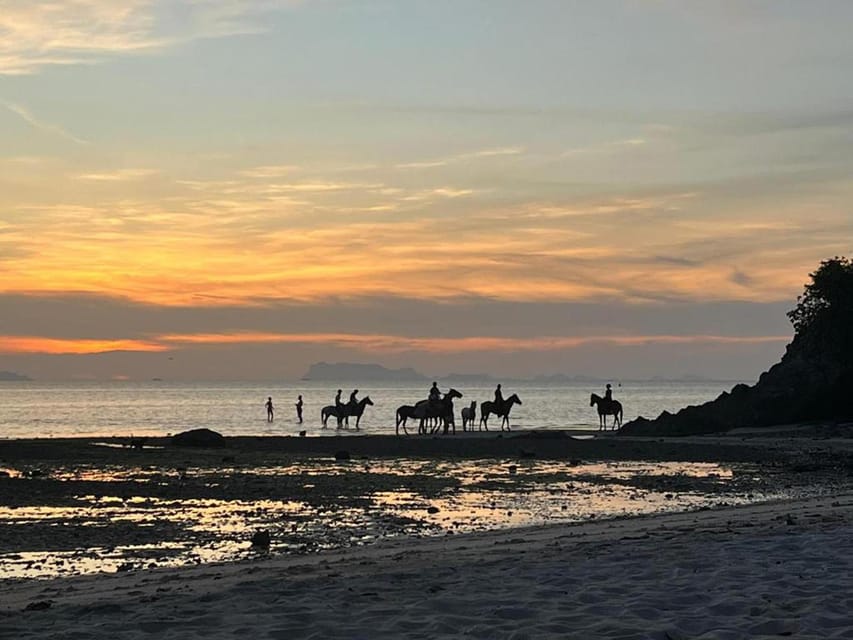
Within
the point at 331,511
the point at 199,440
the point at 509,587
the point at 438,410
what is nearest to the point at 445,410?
the point at 438,410

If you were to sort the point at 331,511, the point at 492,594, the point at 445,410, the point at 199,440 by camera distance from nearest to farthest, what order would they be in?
1. the point at 492,594
2. the point at 331,511
3. the point at 199,440
4. the point at 445,410

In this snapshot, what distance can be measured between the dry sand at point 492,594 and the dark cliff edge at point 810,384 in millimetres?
36086

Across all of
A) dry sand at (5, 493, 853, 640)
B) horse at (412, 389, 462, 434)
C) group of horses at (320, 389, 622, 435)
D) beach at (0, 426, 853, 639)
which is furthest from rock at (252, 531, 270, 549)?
horse at (412, 389, 462, 434)

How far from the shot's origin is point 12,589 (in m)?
11.0

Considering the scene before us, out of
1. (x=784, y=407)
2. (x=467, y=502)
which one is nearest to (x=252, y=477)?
(x=467, y=502)

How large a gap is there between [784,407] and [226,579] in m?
43.9

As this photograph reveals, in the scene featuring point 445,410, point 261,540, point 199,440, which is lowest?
point 261,540

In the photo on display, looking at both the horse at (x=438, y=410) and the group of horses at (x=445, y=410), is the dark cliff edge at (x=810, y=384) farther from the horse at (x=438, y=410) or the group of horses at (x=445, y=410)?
the horse at (x=438, y=410)

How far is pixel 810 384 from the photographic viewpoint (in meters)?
50.9

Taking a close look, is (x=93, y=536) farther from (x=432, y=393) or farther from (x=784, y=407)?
(x=784, y=407)

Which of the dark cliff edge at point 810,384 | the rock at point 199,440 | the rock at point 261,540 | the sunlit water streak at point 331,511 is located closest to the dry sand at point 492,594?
the rock at point 261,540

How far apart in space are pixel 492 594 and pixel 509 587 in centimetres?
34

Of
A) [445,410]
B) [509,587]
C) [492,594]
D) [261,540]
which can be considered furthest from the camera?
[445,410]

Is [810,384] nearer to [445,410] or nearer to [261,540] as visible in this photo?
[445,410]
